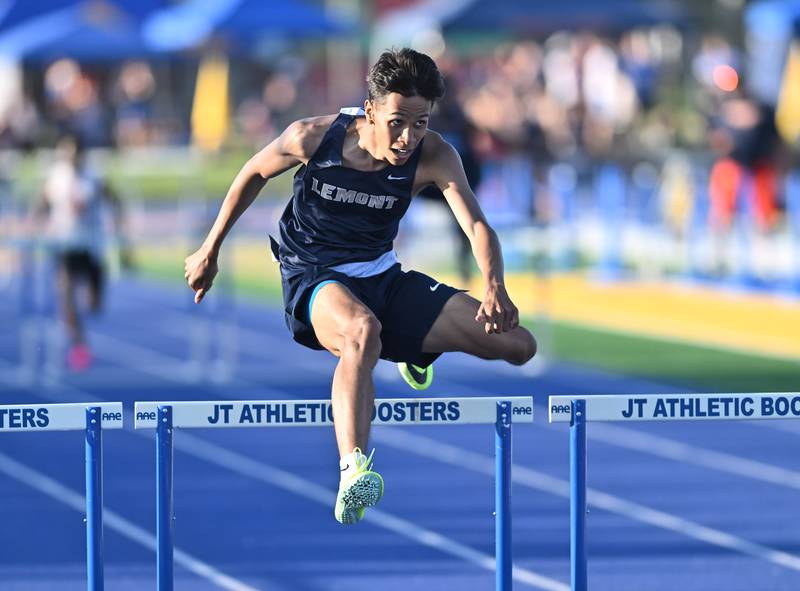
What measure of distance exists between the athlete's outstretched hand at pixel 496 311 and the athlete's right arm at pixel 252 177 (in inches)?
30.7

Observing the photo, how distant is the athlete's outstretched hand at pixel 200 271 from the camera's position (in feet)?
17.3

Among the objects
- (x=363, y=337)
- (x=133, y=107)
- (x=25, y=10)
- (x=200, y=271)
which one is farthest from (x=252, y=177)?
(x=133, y=107)

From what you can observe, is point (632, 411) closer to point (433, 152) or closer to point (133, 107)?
point (433, 152)

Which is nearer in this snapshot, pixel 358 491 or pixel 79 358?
pixel 358 491

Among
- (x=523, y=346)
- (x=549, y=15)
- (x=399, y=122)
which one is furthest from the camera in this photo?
(x=549, y=15)

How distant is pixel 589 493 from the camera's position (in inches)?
Result: 346

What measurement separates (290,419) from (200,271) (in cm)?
69

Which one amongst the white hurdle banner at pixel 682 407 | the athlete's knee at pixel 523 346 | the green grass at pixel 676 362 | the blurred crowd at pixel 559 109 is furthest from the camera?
the blurred crowd at pixel 559 109

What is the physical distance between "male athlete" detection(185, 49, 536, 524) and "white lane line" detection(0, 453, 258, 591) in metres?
1.48

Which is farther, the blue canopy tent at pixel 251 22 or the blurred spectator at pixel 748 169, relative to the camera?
the blue canopy tent at pixel 251 22

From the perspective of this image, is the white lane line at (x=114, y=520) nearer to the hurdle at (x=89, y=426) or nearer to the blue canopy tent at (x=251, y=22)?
the hurdle at (x=89, y=426)

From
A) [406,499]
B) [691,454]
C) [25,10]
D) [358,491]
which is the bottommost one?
[358,491]

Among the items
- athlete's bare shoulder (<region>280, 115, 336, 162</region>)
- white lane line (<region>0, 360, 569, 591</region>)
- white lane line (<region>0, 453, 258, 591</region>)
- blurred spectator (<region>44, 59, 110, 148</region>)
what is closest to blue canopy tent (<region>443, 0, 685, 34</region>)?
blurred spectator (<region>44, 59, 110, 148</region>)

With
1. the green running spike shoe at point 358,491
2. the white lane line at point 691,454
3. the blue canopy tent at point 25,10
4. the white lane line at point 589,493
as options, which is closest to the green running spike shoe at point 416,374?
the green running spike shoe at point 358,491
